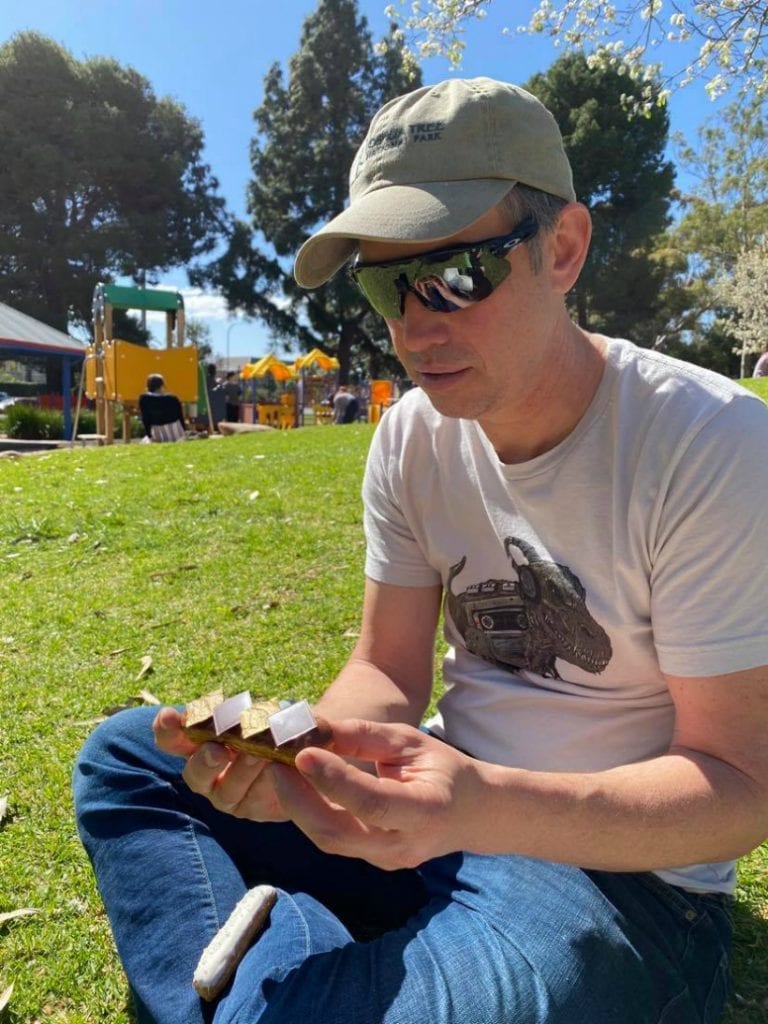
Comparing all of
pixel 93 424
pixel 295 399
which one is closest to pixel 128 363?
pixel 295 399

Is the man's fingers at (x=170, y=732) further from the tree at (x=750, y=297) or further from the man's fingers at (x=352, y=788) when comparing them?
the tree at (x=750, y=297)

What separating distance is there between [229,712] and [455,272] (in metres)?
0.83

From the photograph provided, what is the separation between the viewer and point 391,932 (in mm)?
1447

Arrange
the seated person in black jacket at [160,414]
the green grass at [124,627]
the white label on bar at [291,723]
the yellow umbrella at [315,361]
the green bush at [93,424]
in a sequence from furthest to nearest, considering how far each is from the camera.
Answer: the yellow umbrella at [315,361] < the green bush at [93,424] < the seated person in black jacket at [160,414] < the green grass at [124,627] < the white label on bar at [291,723]

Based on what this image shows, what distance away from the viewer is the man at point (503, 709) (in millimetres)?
1229

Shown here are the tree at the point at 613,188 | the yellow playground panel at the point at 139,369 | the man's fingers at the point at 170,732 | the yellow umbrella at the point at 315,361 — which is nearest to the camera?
the man's fingers at the point at 170,732

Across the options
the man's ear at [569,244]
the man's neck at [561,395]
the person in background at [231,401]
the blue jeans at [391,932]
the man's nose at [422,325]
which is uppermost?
the person in background at [231,401]

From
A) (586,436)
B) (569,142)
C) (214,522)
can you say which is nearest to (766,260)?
(569,142)

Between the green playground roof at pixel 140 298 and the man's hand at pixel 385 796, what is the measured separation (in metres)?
15.8

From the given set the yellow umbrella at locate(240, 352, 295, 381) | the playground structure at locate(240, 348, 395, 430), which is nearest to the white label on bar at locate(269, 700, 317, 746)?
the playground structure at locate(240, 348, 395, 430)

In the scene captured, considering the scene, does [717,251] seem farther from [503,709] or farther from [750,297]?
[503,709]

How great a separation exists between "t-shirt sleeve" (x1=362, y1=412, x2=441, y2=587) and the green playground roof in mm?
15094

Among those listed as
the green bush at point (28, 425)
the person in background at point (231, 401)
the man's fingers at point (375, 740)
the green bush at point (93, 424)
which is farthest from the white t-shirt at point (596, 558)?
the person in background at point (231, 401)

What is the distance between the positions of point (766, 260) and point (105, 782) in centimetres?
3721
